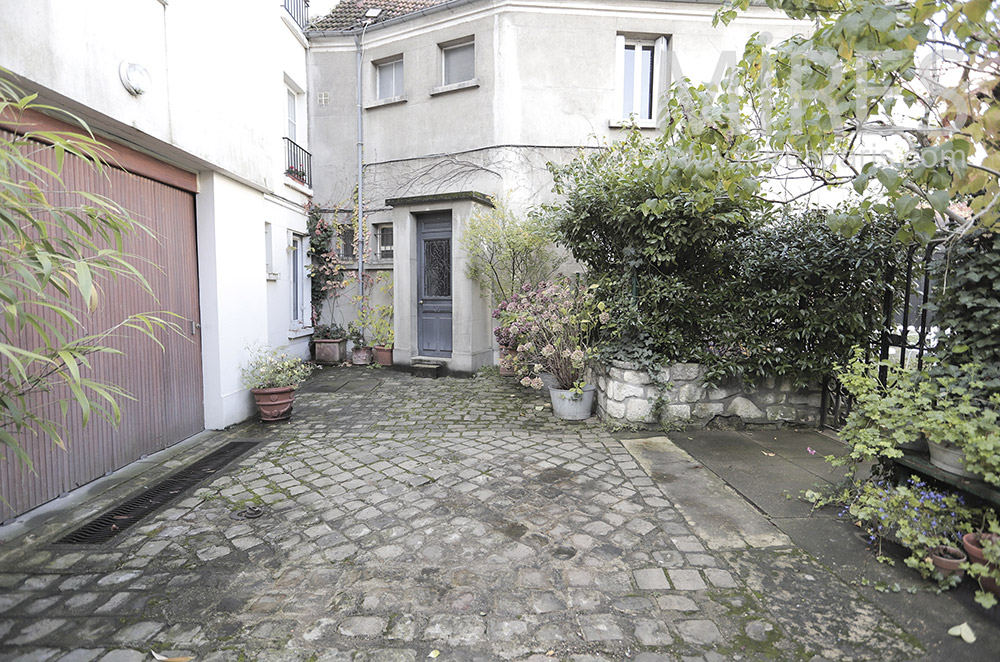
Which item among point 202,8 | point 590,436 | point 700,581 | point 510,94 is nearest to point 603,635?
point 700,581

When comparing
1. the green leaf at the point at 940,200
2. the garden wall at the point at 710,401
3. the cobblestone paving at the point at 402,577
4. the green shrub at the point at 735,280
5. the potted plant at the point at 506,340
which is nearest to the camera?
the green leaf at the point at 940,200

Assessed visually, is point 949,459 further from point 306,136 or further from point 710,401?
point 306,136

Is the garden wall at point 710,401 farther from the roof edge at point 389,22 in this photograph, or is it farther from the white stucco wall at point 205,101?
the roof edge at point 389,22

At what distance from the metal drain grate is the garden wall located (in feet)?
13.2

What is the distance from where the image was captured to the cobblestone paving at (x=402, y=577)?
6.97 ft

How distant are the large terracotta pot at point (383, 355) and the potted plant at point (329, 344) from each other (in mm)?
823

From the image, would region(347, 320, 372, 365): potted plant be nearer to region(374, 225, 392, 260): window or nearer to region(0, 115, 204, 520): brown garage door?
region(374, 225, 392, 260): window

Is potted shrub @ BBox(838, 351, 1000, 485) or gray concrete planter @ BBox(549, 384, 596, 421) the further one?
gray concrete planter @ BBox(549, 384, 596, 421)

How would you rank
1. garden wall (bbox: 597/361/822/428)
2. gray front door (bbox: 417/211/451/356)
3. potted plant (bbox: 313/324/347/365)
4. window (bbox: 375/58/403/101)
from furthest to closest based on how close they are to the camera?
window (bbox: 375/58/403/101), potted plant (bbox: 313/324/347/365), gray front door (bbox: 417/211/451/356), garden wall (bbox: 597/361/822/428)

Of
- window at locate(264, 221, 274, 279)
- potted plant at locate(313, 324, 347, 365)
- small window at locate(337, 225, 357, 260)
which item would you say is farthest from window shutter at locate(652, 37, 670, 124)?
potted plant at locate(313, 324, 347, 365)

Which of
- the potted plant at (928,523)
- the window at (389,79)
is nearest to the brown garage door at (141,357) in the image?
the potted plant at (928,523)

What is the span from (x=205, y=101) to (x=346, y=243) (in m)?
5.66

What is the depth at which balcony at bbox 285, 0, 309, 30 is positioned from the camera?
9225 mm

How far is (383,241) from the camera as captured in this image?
10.2 m
